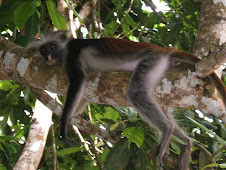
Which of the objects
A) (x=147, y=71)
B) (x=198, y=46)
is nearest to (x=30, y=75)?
(x=147, y=71)

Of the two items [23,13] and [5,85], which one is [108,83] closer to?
[23,13]

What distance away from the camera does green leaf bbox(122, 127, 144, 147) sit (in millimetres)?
2611

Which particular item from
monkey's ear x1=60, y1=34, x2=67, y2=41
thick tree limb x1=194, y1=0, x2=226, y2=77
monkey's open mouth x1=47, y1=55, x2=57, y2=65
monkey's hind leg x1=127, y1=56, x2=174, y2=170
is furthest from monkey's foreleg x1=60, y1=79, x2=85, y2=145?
thick tree limb x1=194, y1=0, x2=226, y2=77

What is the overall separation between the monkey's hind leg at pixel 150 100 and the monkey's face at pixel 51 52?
99 centimetres

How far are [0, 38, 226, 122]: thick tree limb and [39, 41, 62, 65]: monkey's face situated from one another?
0.10m

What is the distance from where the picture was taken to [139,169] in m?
3.11

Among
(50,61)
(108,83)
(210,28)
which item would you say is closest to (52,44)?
(50,61)

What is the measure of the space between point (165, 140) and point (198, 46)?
102 cm

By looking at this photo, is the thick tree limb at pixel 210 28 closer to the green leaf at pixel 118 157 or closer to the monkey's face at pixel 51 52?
the green leaf at pixel 118 157

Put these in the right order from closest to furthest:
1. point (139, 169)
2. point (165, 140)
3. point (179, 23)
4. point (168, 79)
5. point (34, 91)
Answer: point (168, 79)
point (165, 140)
point (139, 169)
point (34, 91)
point (179, 23)

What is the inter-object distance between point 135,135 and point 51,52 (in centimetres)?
147

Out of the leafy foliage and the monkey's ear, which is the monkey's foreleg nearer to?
the leafy foliage

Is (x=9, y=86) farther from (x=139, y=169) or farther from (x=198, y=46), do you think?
(x=198, y=46)

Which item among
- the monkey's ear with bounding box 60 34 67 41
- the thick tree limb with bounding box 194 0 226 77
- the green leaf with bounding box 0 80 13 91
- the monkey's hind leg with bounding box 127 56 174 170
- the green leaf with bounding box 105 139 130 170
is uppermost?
the thick tree limb with bounding box 194 0 226 77
